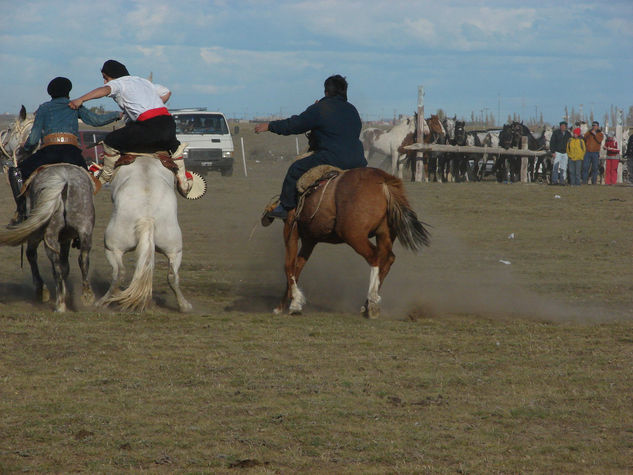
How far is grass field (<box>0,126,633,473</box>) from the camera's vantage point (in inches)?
183

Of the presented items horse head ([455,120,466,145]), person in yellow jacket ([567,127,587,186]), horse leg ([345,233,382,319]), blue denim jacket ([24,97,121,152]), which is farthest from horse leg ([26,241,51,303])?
horse head ([455,120,466,145])

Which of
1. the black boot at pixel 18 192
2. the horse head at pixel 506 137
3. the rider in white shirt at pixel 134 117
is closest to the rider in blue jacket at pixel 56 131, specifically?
the black boot at pixel 18 192

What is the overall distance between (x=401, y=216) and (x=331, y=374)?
246 cm

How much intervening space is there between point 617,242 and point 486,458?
1130cm

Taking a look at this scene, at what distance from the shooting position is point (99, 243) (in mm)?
14438

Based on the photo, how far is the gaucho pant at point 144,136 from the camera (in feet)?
27.5

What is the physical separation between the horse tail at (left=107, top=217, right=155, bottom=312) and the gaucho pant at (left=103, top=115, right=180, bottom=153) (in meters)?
0.92

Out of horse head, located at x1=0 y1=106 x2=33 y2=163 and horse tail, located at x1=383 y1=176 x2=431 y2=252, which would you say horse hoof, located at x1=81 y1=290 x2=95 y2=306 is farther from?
horse tail, located at x1=383 y1=176 x2=431 y2=252

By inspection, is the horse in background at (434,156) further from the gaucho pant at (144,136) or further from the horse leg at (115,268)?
the horse leg at (115,268)

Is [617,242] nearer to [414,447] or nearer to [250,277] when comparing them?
[250,277]

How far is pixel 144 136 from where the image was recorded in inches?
330

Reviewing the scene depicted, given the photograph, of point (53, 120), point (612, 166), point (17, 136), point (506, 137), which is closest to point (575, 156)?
point (506, 137)

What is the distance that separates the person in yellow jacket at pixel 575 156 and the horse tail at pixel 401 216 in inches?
779

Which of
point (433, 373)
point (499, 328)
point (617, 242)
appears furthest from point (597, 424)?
point (617, 242)
